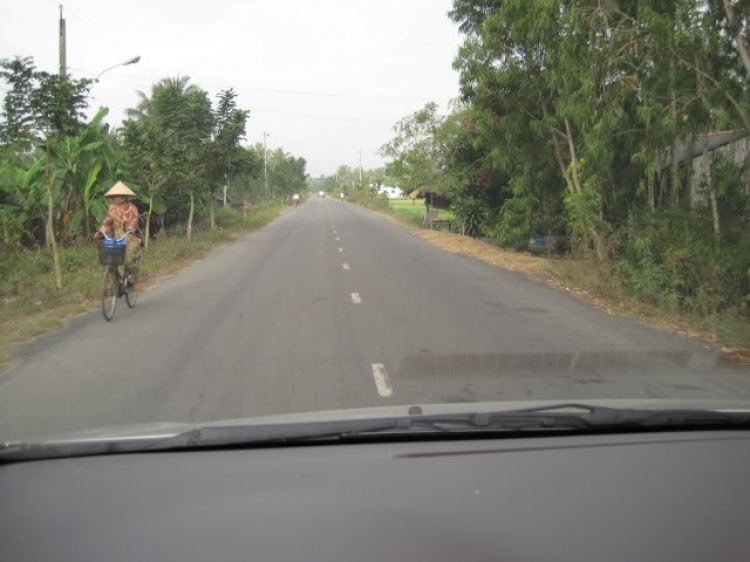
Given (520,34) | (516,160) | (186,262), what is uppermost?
(520,34)

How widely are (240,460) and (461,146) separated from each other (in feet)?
87.9

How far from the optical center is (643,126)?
38.3 feet

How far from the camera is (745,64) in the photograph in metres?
9.51

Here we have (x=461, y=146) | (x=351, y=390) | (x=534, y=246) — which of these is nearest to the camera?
(x=351, y=390)

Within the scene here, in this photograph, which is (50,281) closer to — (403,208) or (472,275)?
(472,275)

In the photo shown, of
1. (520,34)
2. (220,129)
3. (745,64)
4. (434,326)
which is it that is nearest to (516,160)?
(520,34)

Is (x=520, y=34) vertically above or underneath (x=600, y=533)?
above

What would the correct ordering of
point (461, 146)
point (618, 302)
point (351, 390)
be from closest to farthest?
point (351, 390), point (618, 302), point (461, 146)

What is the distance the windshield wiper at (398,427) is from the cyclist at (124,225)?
7713 mm

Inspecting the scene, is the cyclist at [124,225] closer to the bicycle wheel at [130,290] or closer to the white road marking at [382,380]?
the bicycle wheel at [130,290]

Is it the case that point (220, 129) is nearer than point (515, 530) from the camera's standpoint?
No

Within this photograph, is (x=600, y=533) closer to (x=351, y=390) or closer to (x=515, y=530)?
(x=515, y=530)

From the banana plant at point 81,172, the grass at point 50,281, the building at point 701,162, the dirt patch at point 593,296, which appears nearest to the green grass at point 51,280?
the grass at point 50,281

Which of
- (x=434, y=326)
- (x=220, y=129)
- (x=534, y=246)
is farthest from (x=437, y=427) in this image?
(x=220, y=129)
